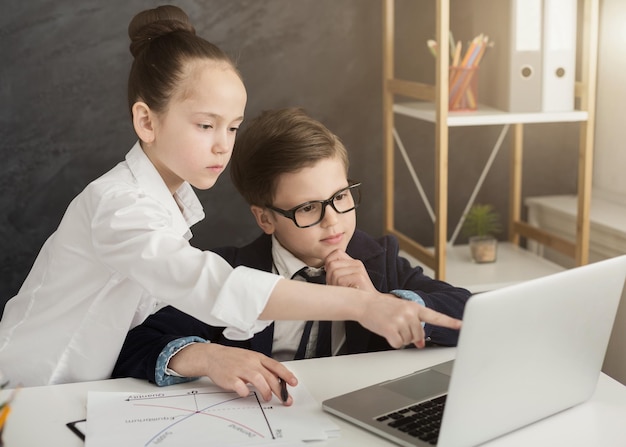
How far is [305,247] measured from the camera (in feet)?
5.26

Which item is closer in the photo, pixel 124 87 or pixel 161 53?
pixel 161 53

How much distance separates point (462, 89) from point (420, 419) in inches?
59.2

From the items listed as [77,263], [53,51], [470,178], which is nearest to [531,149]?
[470,178]

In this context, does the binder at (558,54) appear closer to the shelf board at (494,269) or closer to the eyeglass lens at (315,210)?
the shelf board at (494,269)

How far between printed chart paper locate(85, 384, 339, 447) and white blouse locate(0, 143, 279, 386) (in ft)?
0.50

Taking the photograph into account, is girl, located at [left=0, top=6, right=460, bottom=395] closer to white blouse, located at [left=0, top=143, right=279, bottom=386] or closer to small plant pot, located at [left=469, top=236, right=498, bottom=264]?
white blouse, located at [left=0, top=143, right=279, bottom=386]

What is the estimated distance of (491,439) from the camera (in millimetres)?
1074

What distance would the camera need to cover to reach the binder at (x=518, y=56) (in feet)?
7.77

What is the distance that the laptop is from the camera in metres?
0.96

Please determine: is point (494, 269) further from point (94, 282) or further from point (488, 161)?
point (94, 282)

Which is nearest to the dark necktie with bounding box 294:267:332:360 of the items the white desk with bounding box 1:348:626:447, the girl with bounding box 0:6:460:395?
the white desk with bounding box 1:348:626:447

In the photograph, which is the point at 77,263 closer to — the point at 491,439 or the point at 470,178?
the point at 491,439

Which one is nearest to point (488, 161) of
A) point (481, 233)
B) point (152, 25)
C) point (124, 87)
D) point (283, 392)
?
point (481, 233)

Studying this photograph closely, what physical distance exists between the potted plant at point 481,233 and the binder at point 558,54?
43cm
